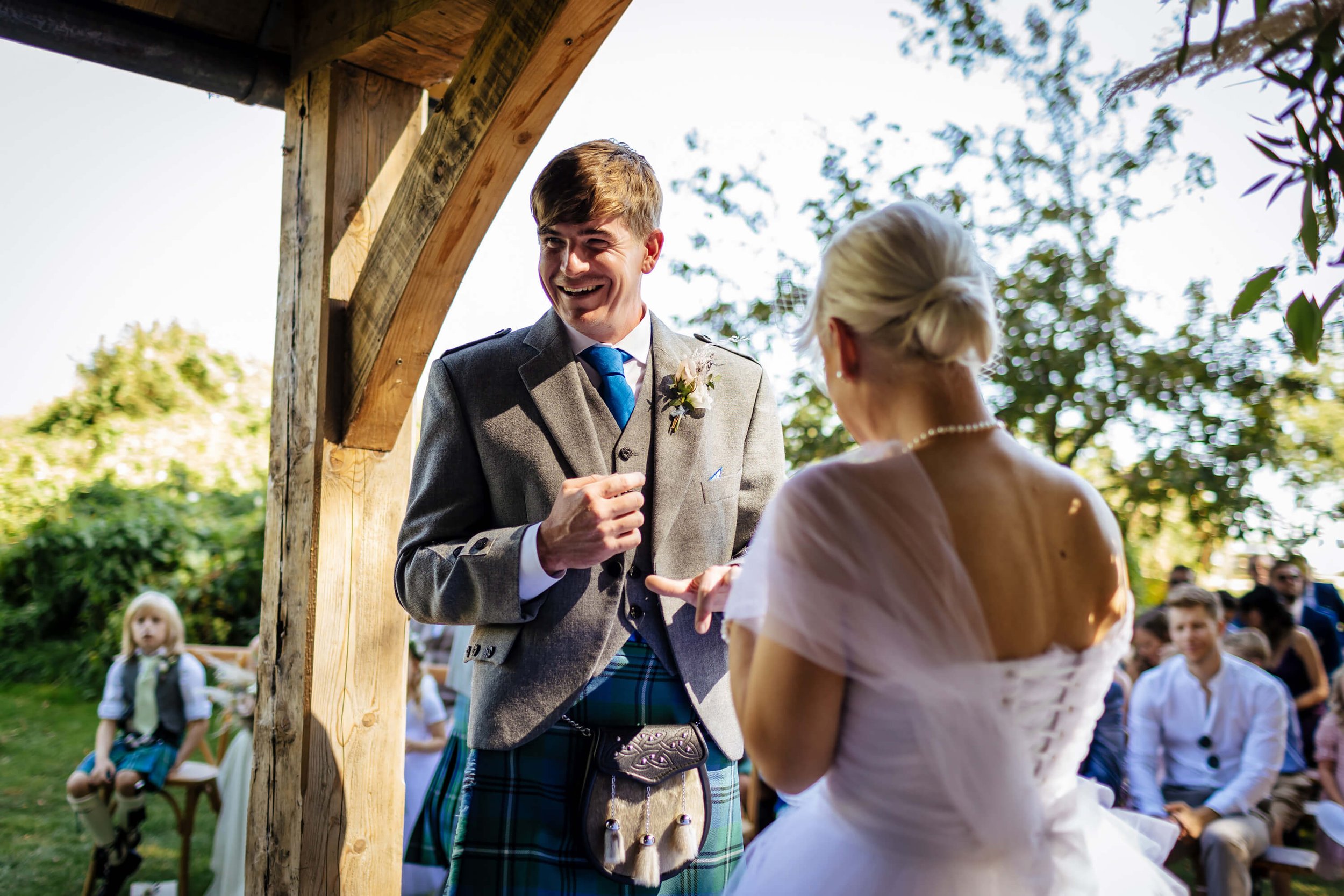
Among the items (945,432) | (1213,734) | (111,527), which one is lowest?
(1213,734)

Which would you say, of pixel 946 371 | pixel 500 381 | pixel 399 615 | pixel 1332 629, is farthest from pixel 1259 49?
pixel 1332 629

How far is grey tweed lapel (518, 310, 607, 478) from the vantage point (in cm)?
193

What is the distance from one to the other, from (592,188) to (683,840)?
4.18 ft

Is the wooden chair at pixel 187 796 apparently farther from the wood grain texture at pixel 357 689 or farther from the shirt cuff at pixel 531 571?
the shirt cuff at pixel 531 571

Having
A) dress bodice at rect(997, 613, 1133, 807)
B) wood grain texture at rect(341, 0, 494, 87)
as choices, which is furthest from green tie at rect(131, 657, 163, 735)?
dress bodice at rect(997, 613, 1133, 807)

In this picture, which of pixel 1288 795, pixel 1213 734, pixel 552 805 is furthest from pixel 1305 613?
pixel 552 805

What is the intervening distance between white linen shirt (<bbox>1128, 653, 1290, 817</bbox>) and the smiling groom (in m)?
3.96

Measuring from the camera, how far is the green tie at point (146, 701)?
18.0 ft

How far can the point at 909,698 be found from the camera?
4.07 ft

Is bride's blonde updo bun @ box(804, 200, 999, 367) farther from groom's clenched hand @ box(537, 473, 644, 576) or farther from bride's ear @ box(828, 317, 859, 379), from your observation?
groom's clenched hand @ box(537, 473, 644, 576)

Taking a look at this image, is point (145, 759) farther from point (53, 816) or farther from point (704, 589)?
point (704, 589)

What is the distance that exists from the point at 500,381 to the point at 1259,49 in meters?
1.40

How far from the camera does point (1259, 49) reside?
108cm

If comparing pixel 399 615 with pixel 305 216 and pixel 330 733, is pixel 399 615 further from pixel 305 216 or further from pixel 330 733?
pixel 305 216
